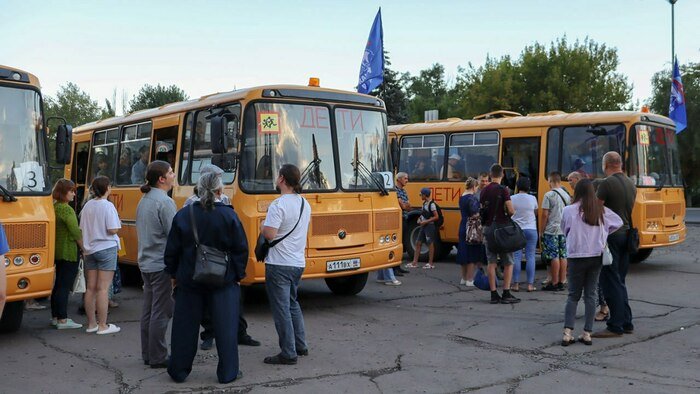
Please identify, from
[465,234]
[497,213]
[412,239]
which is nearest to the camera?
[497,213]

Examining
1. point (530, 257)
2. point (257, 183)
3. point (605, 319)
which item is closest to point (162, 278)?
point (257, 183)

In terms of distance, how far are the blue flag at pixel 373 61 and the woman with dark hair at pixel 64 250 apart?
10.5 m

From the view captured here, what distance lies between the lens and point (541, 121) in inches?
557

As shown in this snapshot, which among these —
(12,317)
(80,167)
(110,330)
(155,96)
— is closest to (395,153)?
(110,330)

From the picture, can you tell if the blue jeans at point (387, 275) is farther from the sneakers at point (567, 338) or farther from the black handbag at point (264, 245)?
the black handbag at point (264, 245)

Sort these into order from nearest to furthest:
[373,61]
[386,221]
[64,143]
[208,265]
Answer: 1. [208,265]
2. [64,143]
3. [386,221]
4. [373,61]

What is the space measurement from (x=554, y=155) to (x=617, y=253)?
20.1 ft

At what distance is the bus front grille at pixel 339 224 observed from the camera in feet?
30.8

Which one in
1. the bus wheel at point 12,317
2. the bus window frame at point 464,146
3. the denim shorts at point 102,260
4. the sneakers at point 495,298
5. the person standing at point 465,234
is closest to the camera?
the denim shorts at point 102,260

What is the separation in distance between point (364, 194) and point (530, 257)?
9.61 ft

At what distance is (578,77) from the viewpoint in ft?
140

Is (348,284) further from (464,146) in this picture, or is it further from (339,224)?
(464,146)

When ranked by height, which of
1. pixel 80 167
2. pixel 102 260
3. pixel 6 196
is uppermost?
pixel 80 167

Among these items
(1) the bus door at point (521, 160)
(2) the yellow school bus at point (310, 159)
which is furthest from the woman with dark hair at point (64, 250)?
(1) the bus door at point (521, 160)
